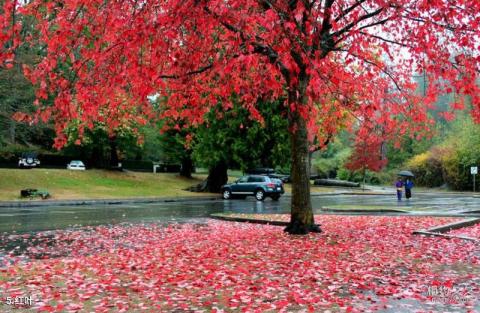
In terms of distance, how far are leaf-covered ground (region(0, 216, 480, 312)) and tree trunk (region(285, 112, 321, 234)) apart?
41cm

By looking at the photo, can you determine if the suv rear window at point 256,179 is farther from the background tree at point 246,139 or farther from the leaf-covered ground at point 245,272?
the leaf-covered ground at point 245,272

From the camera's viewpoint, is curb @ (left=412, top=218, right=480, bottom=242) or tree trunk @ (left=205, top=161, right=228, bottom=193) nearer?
curb @ (left=412, top=218, right=480, bottom=242)

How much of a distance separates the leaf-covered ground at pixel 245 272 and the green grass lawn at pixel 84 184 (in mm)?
21785

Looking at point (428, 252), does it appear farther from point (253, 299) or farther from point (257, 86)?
point (257, 86)

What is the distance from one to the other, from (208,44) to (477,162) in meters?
48.7

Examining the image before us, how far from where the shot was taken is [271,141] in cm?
3681

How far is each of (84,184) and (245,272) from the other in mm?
33716

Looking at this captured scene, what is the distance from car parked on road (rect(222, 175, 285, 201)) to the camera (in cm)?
3453

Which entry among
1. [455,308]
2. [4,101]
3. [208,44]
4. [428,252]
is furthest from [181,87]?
[4,101]

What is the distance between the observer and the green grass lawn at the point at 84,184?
34188mm

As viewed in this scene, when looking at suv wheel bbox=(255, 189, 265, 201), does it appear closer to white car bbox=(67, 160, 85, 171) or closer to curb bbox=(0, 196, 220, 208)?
curb bbox=(0, 196, 220, 208)

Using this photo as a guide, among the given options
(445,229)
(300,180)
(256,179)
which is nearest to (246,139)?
(256,179)

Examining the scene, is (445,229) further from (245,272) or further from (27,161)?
(27,161)

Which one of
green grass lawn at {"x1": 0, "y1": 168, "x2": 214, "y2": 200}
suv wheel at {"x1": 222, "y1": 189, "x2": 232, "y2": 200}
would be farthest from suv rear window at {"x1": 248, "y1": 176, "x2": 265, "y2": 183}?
green grass lawn at {"x1": 0, "y1": 168, "x2": 214, "y2": 200}
